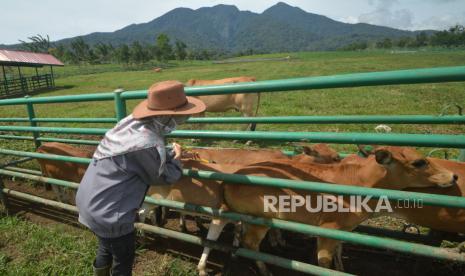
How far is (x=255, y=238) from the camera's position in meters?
3.27

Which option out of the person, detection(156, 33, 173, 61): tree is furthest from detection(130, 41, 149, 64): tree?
the person

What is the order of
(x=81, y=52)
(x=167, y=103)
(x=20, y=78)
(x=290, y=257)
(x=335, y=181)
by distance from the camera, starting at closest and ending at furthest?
(x=167, y=103)
(x=335, y=181)
(x=290, y=257)
(x=20, y=78)
(x=81, y=52)

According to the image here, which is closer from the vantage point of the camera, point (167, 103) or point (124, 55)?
point (167, 103)

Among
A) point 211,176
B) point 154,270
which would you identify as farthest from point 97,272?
point 211,176

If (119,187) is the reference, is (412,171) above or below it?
below

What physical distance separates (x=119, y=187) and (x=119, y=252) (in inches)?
23.1

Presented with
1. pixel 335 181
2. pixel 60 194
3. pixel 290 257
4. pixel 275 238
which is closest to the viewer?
pixel 335 181

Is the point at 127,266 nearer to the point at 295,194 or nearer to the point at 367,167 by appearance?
the point at 295,194

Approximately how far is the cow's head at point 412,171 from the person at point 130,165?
5.91 ft

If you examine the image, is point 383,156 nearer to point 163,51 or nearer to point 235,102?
point 235,102

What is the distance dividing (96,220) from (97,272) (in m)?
0.72

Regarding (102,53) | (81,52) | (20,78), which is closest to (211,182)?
(20,78)

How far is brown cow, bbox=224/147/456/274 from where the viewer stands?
3049mm

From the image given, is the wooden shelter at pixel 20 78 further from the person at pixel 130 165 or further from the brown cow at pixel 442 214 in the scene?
the brown cow at pixel 442 214
